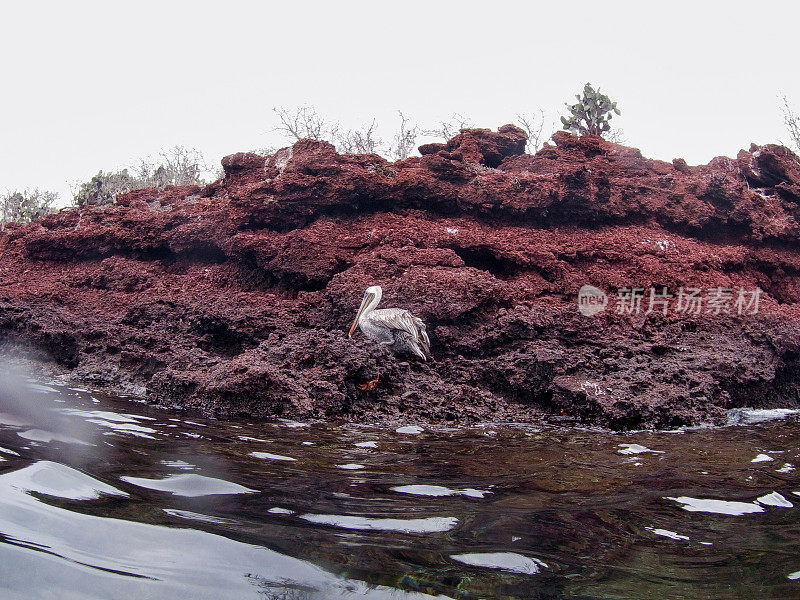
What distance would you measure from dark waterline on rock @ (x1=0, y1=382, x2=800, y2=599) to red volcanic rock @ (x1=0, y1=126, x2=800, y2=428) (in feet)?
5.15

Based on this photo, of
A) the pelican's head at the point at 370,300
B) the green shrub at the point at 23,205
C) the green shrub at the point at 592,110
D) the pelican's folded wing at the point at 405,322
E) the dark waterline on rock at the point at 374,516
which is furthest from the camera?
the green shrub at the point at 23,205

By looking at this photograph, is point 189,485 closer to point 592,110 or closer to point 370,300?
point 370,300

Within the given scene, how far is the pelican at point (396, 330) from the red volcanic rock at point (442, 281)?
0.19 metres

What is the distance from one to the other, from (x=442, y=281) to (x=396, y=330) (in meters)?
1.07

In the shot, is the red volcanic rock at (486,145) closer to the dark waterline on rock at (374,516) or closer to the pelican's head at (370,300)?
the pelican's head at (370,300)

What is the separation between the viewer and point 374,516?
2.33 m

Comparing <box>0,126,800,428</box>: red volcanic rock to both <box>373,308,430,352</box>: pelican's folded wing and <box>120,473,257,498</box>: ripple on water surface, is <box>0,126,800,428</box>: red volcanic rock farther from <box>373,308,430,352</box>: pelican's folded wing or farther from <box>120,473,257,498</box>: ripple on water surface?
<box>120,473,257,498</box>: ripple on water surface

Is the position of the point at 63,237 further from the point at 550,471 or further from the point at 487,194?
the point at 550,471

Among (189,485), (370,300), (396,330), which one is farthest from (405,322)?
(189,485)

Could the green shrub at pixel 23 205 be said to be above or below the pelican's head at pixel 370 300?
above

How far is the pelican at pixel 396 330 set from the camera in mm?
6340

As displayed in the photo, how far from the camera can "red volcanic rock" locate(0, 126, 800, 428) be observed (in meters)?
5.81

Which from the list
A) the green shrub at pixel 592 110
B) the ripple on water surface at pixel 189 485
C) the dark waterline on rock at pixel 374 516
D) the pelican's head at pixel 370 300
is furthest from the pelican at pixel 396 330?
the green shrub at pixel 592 110

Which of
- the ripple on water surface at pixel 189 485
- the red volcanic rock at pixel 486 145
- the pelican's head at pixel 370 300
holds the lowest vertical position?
the ripple on water surface at pixel 189 485
